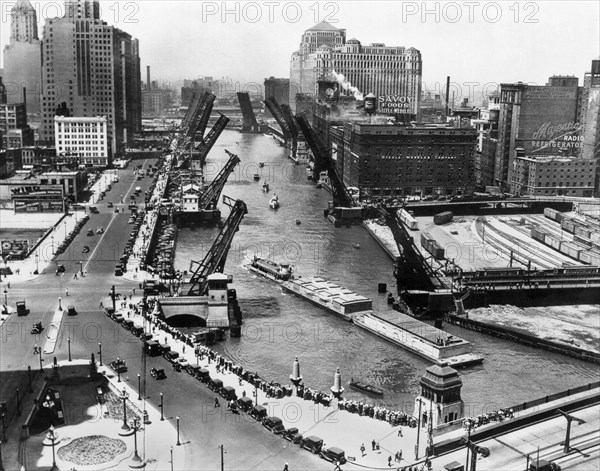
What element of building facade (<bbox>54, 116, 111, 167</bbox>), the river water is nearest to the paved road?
the river water

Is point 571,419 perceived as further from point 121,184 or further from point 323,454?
point 121,184

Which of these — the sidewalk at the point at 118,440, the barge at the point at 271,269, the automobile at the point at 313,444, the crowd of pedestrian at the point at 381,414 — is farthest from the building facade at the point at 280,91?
the automobile at the point at 313,444

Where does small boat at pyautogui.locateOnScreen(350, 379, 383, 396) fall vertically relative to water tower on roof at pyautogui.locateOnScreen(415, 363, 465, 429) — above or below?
below

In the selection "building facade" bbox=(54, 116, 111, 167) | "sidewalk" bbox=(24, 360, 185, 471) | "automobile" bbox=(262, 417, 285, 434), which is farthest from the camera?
"building facade" bbox=(54, 116, 111, 167)

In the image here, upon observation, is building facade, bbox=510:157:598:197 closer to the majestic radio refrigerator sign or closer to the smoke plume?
the majestic radio refrigerator sign

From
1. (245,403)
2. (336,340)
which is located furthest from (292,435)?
(336,340)

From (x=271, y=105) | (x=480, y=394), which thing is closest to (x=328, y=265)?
(x=480, y=394)
